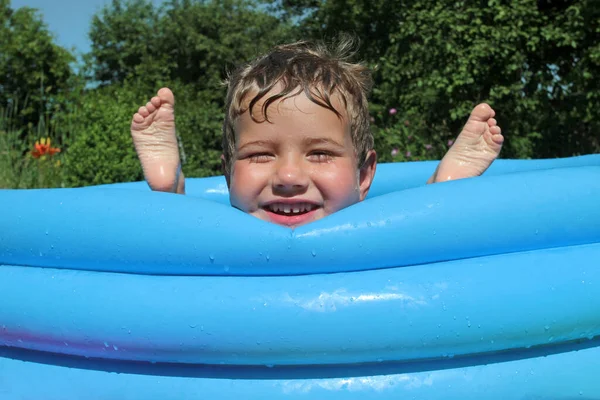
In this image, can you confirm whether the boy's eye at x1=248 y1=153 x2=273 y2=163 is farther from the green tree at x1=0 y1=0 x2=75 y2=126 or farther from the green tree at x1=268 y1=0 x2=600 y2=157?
the green tree at x1=0 y1=0 x2=75 y2=126

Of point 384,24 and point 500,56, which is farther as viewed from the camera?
point 384,24

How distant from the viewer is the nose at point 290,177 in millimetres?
1853

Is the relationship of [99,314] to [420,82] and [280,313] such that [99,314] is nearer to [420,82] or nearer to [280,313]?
[280,313]

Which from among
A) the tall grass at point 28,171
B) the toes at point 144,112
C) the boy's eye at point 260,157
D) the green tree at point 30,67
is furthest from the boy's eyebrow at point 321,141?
the green tree at point 30,67

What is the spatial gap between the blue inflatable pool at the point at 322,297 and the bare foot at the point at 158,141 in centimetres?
83

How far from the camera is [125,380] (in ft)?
5.07

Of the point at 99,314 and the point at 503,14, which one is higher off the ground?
the point at 503,14

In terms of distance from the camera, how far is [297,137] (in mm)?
1906

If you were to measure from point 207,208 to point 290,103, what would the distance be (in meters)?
0.54

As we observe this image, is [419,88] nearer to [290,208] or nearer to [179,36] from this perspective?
[290,208]

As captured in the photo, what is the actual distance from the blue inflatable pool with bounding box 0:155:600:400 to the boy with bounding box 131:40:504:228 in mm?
380

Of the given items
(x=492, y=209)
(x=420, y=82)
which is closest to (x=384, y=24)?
(x=420, y=82)

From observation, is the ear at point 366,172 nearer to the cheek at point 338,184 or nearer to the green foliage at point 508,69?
the cheek at point 338,184

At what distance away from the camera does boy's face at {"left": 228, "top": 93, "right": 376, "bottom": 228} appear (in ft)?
6.23
